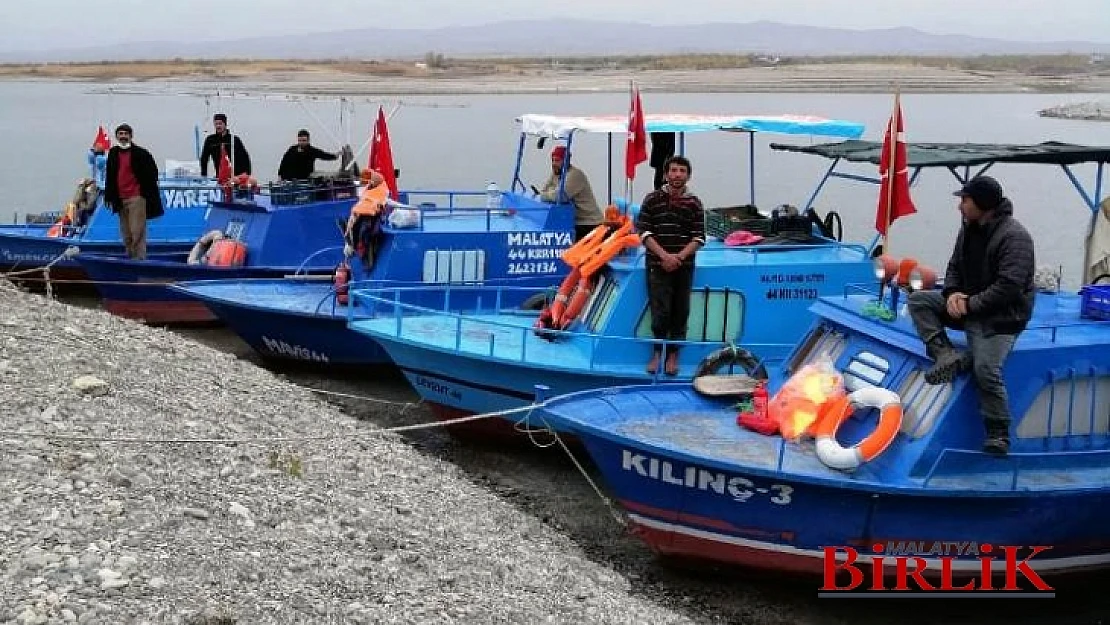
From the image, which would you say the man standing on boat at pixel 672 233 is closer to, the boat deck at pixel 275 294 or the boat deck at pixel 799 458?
the boat deck at pixel 799 458

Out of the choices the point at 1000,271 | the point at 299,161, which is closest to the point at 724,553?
the point at 1000,271

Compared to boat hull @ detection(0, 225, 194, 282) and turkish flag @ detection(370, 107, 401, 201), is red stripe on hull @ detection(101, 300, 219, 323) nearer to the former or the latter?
boat hull @ detection(0, 225, 194, 282)

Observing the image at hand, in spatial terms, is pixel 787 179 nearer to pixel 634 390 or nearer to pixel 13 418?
pixel 634 390

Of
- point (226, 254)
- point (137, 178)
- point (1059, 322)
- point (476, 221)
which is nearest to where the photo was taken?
point (1059, 322)

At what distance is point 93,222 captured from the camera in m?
20.0

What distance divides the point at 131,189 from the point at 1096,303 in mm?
12784

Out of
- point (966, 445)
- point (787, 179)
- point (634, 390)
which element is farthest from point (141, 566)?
point (787, 179)

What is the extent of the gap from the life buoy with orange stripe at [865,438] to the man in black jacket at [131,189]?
11601 mm

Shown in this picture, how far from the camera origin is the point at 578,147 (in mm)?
44875

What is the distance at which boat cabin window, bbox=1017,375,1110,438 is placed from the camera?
9219mm

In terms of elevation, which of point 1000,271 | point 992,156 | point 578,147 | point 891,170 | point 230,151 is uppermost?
point 992,156

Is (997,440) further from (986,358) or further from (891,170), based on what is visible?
Result: (891,170)

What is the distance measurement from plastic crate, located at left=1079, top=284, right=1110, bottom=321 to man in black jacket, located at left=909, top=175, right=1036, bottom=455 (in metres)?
1.30

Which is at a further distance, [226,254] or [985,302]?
[226,254]
